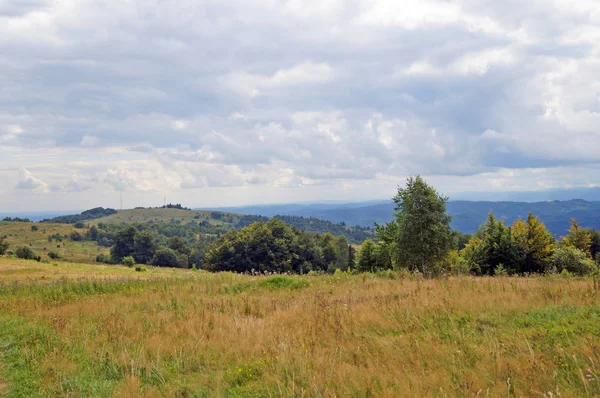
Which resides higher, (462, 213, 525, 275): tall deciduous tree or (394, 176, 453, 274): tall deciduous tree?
(394, 176, 453, 274): tall deciduous tree

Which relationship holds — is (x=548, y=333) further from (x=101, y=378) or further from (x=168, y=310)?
(x=168, y=310)

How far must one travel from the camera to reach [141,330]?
29.8ft

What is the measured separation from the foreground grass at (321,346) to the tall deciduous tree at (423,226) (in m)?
18.7

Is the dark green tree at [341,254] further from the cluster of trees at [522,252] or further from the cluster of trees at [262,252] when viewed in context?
the cluster of trees at [522,252]

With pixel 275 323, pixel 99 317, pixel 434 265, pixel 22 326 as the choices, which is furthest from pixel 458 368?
pixel 434 265

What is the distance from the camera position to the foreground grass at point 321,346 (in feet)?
16.6

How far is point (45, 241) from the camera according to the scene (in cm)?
14375

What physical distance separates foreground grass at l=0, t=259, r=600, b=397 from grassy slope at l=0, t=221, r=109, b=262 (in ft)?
420

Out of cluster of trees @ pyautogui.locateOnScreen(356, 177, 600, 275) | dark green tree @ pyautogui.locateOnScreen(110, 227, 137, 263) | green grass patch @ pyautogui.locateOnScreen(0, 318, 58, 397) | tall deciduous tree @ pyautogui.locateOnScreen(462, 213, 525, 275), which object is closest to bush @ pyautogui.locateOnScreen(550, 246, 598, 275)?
cluster of trees @ pyautogui.locateOnScreen(356, 177, 600, 275)

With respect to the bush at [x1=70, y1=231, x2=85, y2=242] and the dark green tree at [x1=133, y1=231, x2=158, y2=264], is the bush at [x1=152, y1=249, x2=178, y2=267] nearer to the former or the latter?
the dark green tree at [x1=133, y1=231, x2=158, y2=264]

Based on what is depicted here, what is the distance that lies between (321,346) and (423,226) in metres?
25.6

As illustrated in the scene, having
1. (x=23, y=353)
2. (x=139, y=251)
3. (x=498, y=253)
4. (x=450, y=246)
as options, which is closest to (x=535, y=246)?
(x=498, y=253)

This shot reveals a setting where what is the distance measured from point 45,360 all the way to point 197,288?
338 inches

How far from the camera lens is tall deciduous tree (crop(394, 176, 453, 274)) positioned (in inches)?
1187
